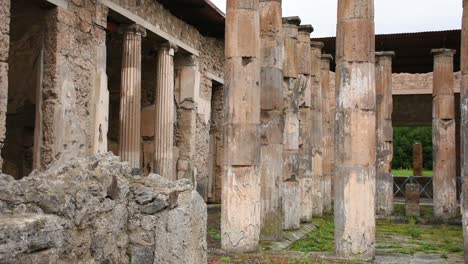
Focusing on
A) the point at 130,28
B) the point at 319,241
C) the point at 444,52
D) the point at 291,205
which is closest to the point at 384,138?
the point at 444,52

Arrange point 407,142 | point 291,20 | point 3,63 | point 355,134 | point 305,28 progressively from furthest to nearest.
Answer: point 407,142 < point 305,28 < point 291,20 < point 355,134 < point 3,63

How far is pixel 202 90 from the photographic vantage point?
15.9 metres

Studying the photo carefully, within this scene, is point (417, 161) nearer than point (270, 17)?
No

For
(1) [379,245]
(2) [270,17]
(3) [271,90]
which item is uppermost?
(2) [270,17]

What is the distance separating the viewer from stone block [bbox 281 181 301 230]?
1125cm

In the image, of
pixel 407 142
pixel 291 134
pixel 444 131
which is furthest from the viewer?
pixel 407 142

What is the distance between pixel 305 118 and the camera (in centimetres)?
1385

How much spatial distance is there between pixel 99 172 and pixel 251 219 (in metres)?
4.76

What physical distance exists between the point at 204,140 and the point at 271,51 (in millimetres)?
6273

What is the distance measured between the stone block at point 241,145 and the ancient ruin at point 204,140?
0.02 m

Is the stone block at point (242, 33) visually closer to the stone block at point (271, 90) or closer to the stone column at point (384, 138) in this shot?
the stone block at point (271, 90)

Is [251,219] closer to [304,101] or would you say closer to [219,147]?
[304,101]

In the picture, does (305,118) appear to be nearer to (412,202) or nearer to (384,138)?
(384,138)

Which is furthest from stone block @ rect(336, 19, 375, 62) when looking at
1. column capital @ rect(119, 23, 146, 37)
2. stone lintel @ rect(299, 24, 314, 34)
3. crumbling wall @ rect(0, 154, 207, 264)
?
stone lintel @ rect(299, 24, 314, 34)
